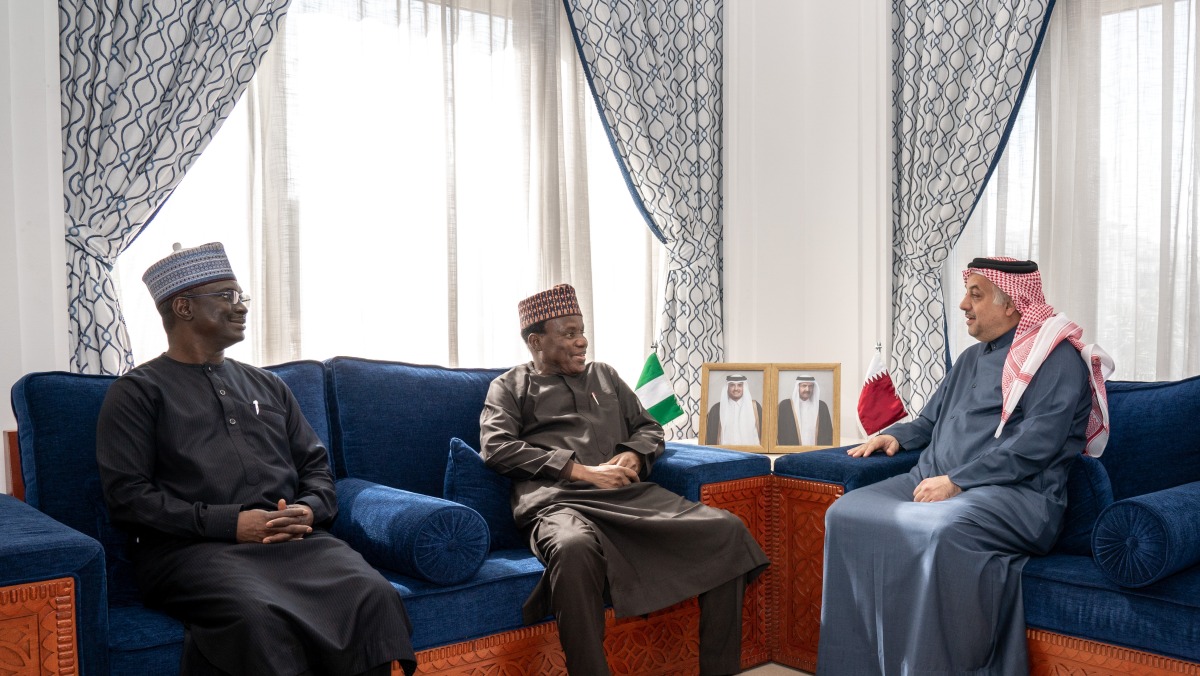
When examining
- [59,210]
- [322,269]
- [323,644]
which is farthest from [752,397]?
[59,210]

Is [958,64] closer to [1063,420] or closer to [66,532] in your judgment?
[1063,420]

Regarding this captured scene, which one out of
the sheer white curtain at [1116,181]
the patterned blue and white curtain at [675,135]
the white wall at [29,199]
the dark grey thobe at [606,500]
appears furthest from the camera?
the patterned blue and white curtain at [675,135]

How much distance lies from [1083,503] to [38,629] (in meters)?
2.71

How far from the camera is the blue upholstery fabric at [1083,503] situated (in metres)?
3.00

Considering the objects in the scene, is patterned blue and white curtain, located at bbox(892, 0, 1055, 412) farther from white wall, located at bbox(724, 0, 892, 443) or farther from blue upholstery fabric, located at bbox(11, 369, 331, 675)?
blue upholstery fabric, located at bbox(11, 369, 331, 675)

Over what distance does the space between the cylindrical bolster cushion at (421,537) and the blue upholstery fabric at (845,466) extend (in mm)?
1204

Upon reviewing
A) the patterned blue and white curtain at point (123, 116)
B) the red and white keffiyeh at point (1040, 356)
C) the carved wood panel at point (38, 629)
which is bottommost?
the carved wood panel at point (38, 629)

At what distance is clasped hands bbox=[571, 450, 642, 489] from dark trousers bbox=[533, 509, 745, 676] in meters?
0.18

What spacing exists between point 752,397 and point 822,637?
1.27 m

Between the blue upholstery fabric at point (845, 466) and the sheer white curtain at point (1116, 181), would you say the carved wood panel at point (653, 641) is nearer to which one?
the blue upholstery fabric at point (845, 466)

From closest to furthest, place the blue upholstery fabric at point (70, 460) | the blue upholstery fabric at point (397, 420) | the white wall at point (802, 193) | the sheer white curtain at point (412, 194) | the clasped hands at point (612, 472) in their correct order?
the blue upholstery fabric at point (70, 460)
the clasped hands at point (612, 472)
the blue upholstery fabric at point (397, 420)
the sheer white curtain at point (412, 194)
the white wall at point (802, 193)

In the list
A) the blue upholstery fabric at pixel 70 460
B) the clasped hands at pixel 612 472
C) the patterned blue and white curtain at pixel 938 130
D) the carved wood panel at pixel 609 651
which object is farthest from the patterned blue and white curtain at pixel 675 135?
the blue upholstery fabric at pixel 70 460

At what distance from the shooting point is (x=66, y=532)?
2.20 m

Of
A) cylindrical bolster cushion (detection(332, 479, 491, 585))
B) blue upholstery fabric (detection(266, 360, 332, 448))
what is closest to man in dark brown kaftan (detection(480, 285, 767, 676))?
cylindrical bolster cushion (detection(332, 479, 491, 585))
